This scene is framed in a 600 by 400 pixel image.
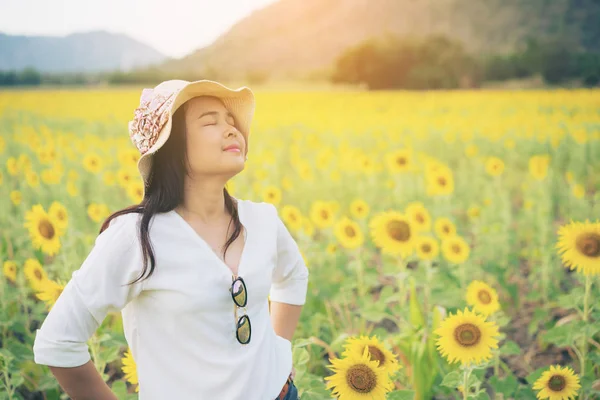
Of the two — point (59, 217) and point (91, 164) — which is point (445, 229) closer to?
point (59, 217)

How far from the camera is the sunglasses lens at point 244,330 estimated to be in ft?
4.24

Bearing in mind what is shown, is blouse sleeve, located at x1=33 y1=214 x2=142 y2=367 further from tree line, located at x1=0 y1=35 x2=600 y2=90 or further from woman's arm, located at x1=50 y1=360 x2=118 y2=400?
tree line, located at x1=0 y1=35 x2=600 y2=90

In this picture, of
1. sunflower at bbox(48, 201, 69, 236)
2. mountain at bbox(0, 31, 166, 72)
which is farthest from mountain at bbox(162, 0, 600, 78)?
sunflower at bbox(48, 201, 69, 236)

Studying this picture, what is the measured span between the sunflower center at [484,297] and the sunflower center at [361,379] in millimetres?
804

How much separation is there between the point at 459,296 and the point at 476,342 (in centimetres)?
111

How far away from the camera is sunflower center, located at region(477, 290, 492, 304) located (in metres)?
2.12

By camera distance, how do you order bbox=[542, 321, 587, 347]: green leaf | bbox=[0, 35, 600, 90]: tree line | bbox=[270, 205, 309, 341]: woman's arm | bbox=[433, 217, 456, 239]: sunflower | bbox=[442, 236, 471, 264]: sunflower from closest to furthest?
bbox=[270, 205, 309, 341]: woman's arm → bbox=[542, 321, 587, 347]: green leaf → bbox=[442, 236, 471, 264]: sunflower → bbox=[433, 217, 456, 239]: sunflower → bbox=[0, 35, 600, 90]: tree line

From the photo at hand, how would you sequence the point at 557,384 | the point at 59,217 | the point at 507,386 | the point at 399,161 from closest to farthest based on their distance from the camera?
the point at 557,384, the point at 507,386, the point at 59,217, the point at 399,161

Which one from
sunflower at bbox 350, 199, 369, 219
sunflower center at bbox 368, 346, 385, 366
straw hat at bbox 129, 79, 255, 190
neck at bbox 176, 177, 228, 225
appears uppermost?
straw hat at bbox 129, 79, 255, 190

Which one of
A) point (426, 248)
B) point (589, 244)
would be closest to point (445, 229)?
point (426, 248)

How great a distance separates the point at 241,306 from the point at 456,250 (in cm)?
169

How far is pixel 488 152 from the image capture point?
6.52 meters

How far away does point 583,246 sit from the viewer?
2.04 meters

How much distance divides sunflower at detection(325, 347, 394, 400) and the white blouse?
20 centimetres
